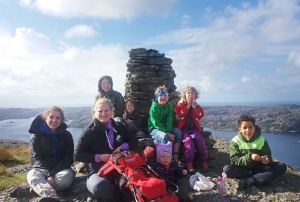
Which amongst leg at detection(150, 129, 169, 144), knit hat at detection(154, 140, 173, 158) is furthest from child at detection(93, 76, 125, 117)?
knit hat at detection(154, 140, 173, 158)

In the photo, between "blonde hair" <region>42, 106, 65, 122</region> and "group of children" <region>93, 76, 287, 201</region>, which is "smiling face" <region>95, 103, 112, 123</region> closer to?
"blonde hair" <region>42, 106, 65, 122</region>

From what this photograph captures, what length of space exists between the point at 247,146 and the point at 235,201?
69.9 inches

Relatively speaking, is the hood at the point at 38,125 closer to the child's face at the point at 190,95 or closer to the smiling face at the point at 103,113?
the smiling face at the point at 103,113

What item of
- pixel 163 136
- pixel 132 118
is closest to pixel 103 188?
pixel 163 136

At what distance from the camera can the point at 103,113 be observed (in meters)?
6.30

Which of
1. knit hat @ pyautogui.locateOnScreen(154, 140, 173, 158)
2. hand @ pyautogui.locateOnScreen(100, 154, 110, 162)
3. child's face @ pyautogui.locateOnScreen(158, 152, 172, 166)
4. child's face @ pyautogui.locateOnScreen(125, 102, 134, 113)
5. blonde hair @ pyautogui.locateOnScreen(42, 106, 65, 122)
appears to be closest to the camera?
hand @ pyautogui.locateOnScreen(100, 154, 110, 162)

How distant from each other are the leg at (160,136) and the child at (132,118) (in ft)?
4.07

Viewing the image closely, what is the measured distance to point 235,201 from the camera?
5793mm

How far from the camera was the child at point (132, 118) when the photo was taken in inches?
390

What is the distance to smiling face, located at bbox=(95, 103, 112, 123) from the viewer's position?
20.7 ft

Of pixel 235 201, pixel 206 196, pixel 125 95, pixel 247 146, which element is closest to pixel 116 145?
pixel 206 196

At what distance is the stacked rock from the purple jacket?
5.09 meters

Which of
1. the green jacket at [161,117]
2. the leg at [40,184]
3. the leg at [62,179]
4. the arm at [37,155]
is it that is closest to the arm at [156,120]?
the green jacket at [161,117]

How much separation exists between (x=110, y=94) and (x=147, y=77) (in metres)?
2.38
